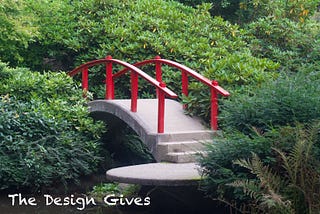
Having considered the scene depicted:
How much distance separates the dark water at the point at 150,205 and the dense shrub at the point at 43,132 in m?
0.46

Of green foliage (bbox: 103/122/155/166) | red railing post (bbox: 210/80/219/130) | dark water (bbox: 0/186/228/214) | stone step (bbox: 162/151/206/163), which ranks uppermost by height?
red railing post (bbox: 210/80/219/130)

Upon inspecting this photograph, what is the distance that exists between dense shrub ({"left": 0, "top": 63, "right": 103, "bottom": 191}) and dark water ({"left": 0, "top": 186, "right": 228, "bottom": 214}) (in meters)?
0.46

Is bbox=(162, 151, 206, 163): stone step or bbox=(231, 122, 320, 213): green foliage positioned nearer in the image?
bbox=(231, 122, 320, 213): green foliage

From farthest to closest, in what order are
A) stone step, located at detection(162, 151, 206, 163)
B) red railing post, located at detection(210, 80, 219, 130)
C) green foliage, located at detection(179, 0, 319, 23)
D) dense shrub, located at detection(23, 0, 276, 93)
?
green foliage, located at detection(179, 0, 319, 23)
dense shrub, located at detection(23, 0, 276, 93)
red railing post, located at detection(210, 80, 219, 130)
stone step, located at detection(162, 151, 206, 163)

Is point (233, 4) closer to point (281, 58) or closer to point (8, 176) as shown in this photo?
point (281, 58)

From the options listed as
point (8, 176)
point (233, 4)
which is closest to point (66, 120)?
point (8, 176)

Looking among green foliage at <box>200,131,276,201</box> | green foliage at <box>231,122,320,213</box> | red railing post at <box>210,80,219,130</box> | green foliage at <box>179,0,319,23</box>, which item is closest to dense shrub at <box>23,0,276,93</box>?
green foliage at <box>179,0,319,23</box>

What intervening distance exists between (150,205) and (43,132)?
2.39 metres

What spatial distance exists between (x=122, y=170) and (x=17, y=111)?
2.94 metres

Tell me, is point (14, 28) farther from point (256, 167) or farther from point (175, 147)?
point (256, 167)

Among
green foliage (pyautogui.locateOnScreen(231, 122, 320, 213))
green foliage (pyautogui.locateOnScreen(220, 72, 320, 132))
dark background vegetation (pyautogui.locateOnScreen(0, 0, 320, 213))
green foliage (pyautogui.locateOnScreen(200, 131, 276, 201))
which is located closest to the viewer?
green foliage (pyautogui.locateOnScreen(231, 122, 320, 213))

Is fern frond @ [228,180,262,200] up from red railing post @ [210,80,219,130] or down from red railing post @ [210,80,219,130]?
down

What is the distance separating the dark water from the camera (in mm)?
8297

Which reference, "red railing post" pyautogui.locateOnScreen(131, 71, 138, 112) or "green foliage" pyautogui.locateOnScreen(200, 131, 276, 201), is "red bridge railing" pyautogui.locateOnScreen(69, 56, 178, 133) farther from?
"green foliage" pyautogui.locateOnScreen(200, 131, 276, 201)
